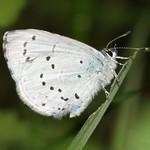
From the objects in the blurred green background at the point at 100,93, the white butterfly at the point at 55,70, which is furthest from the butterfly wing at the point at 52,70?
the blurred green background at the point at 100,93

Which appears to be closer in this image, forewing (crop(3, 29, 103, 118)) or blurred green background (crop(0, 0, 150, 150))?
forewing (crop(3, 29, 103, 118))

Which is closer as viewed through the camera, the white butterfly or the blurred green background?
the white butterfly

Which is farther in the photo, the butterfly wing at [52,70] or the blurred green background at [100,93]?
the blurred green background at [100,93]

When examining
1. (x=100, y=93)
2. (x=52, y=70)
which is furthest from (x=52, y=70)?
(x=100, y=93)

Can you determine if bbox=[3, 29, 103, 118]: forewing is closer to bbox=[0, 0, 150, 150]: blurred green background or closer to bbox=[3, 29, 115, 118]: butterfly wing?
bbox=[3, 29, 115, 118]: butterfly wing

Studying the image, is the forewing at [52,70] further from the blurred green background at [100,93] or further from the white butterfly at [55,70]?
the blurred green background at [100,93]

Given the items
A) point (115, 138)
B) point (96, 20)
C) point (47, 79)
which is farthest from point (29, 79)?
point (96, 20)

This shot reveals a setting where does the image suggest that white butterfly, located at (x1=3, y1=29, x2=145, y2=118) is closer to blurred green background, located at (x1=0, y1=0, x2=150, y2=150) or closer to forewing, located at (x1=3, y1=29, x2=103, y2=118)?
forewing, located at (x1=3, y1=29, x2=103, y2=118)

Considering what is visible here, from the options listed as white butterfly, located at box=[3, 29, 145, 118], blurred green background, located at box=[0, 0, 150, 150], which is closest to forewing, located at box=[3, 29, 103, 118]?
white butterfly, located at box=[3, 29, 145, 118]
